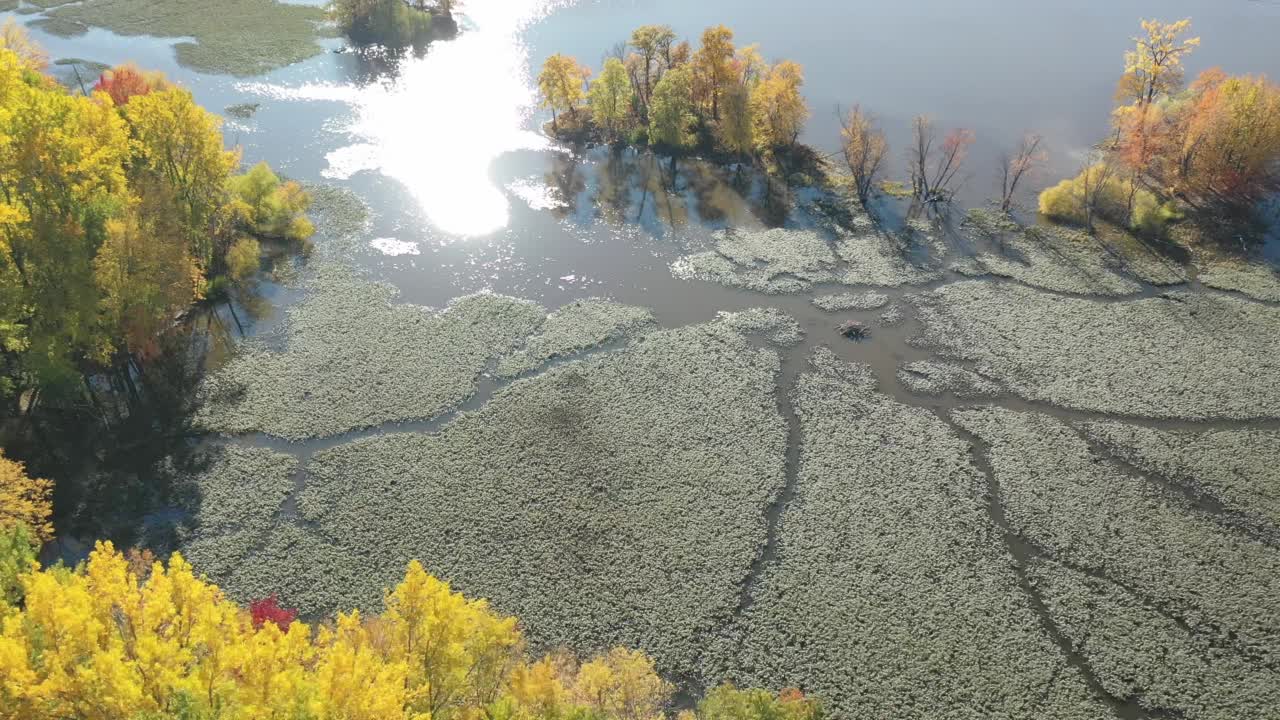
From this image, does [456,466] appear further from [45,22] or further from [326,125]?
[45,22]

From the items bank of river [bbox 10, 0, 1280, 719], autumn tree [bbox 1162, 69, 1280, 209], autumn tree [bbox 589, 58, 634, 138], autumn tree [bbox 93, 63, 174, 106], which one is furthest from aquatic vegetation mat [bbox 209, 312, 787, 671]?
autumn tree [bbox 1162, 69, 1280, 209]

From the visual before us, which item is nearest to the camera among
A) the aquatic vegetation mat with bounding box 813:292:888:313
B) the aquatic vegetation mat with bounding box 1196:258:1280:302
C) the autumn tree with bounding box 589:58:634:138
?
the aquatic vegetation mat with bounding box 813:292:888:313

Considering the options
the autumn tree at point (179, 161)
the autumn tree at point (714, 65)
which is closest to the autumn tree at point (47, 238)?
the autumn tree at point (179, 161)

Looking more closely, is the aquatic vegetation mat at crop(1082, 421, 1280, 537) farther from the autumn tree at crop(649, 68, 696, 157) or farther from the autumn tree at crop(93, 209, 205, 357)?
the autumn tree at crop(93, 209, 205, 357)

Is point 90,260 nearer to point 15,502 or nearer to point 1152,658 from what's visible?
point 15,502

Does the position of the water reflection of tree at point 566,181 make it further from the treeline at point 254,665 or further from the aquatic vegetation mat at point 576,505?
the treeline at point 254,665

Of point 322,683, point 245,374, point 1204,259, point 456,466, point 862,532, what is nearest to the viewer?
point 322,683

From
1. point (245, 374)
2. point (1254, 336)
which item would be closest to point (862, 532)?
point (1254, 336)
